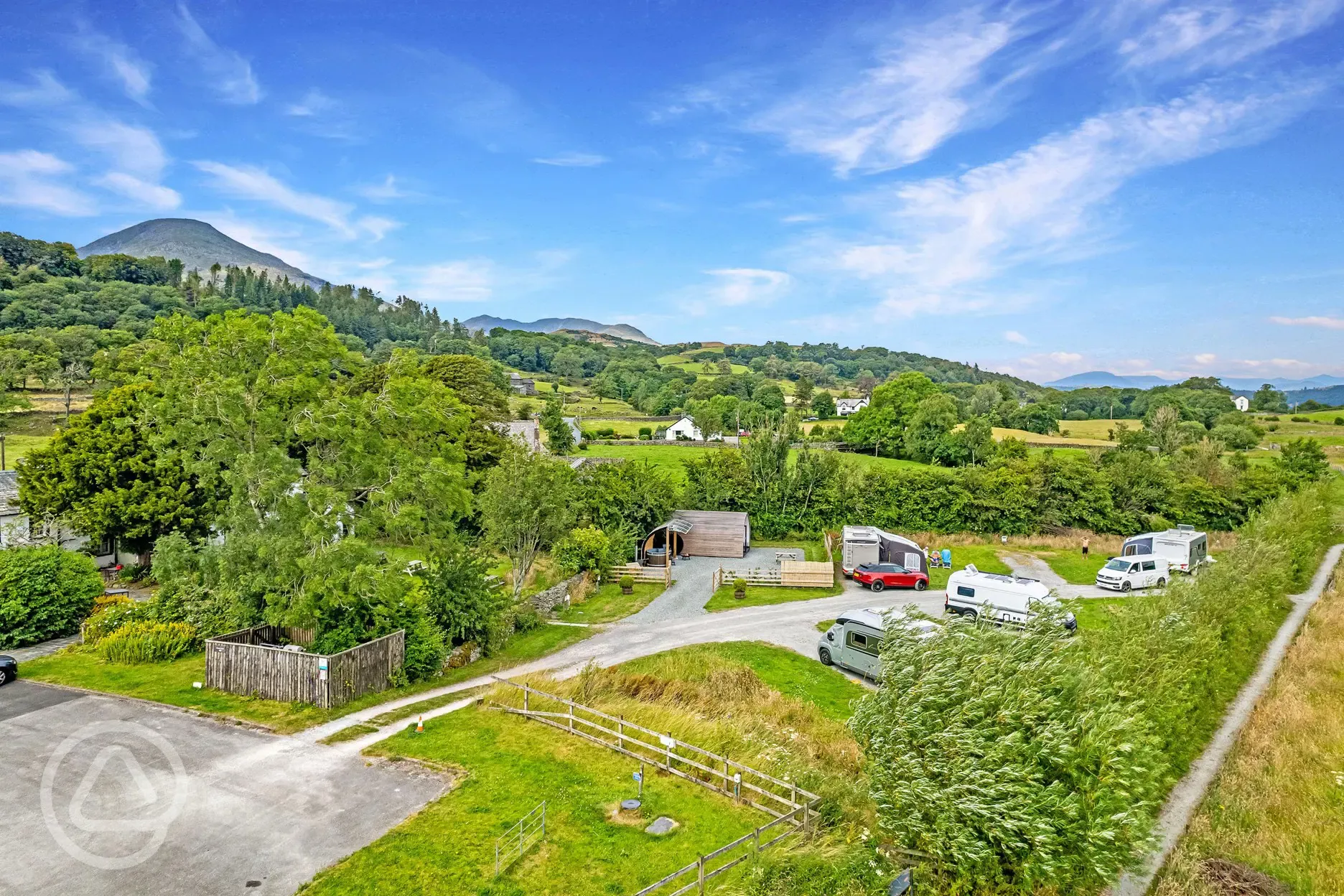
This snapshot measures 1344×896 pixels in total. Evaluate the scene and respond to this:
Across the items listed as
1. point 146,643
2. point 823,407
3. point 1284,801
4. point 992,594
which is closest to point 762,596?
point 992,594

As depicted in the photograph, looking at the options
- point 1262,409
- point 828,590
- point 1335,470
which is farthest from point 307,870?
point 1262,409

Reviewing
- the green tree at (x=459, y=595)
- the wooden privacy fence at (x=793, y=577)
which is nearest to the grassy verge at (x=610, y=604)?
the wooden privacy fence at (x=793, y=577)

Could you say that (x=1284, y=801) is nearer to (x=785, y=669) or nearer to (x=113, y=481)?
(x=785, y=669)

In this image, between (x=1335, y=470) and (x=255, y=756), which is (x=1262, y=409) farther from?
(x=255, y=756)

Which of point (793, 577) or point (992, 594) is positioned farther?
point (793, 577)

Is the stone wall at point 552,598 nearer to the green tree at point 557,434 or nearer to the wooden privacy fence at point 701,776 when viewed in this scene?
the wooden privacy fence at point 701,776
